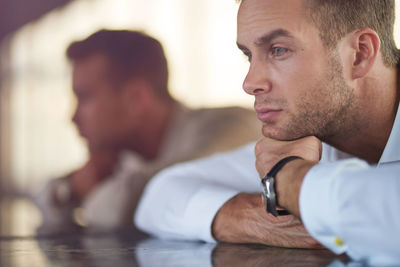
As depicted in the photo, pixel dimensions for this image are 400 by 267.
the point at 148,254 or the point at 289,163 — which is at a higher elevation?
the point at 289,163

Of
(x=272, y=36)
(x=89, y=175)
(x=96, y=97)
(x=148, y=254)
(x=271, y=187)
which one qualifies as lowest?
(x=89, y=175)

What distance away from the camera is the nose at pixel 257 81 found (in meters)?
1.00

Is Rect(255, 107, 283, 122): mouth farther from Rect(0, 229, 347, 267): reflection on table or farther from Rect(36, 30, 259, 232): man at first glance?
Rect(36, 30, 259, 232): man

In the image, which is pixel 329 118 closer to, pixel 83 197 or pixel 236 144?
pixel 236 144

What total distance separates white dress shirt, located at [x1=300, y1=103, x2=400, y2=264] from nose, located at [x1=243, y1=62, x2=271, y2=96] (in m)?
0.33

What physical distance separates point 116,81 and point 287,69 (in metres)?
1.79

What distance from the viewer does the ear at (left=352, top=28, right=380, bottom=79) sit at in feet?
3.44

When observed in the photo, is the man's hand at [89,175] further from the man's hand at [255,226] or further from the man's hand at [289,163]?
the man's hand at [289,163]

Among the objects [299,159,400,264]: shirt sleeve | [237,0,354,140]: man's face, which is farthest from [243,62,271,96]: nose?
[299,159,400,264]: shirt sleeve

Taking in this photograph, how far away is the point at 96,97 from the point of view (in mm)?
2760

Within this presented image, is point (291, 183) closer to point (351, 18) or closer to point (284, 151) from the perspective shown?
point (284, 151)

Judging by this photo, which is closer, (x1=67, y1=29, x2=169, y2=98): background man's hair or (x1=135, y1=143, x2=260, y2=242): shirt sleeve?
(x1=135, y1=143, x2=260, y2=242): shirt sleeve

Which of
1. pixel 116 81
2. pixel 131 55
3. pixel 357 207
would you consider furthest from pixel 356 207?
pixel 131 55

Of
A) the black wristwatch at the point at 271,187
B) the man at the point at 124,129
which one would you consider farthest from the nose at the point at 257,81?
the man at the point at 124,129
